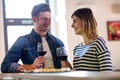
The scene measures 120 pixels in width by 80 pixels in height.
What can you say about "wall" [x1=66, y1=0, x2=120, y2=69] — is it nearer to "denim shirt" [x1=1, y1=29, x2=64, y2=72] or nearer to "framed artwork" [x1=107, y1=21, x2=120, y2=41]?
"framed artwork" [x1=107, y1=21, x2=120, y2=41]

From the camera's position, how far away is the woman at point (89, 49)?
74.2 inches

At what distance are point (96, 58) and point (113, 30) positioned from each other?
211cm

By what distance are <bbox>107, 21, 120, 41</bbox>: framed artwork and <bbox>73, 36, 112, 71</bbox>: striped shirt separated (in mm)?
1953

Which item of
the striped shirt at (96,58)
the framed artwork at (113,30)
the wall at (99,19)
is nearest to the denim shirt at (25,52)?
the striped shirt at (96,58)

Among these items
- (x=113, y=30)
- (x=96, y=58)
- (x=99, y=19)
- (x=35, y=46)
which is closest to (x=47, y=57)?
(x=35, y=46)

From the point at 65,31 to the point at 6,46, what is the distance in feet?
2.85

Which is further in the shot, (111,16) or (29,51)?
(111,16)

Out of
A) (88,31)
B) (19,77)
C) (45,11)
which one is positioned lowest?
(19,77)

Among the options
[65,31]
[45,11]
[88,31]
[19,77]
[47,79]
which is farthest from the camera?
[65,31]

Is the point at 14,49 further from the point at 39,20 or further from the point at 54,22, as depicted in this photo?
the point at 54,22

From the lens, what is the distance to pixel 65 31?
3.78 metres

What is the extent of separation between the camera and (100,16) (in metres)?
3.86

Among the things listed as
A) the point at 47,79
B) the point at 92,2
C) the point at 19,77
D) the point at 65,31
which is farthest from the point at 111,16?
the point at 47,79

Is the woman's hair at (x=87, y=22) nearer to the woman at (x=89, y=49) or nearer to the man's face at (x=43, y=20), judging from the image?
the woman at (x=89, y=49)
